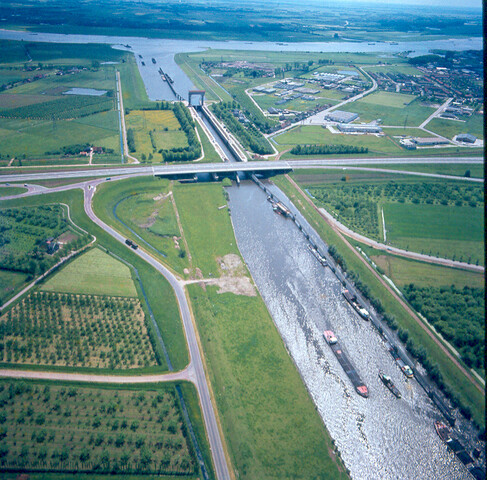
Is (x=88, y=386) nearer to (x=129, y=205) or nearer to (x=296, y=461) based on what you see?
(x=296, y=461)

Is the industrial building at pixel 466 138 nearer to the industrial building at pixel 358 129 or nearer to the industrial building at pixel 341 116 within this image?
the industrial building at pixel 358 129

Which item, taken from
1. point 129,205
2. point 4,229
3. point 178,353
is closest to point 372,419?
point 178,353

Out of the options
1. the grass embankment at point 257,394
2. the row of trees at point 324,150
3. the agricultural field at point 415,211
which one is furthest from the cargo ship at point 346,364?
the row of trees at point 324,150

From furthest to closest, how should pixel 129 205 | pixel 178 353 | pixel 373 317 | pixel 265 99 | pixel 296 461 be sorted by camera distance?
pixel 265 99 < pixel 129 205 < pixel 373 317 < pixel 178 353 < pixel 296 461

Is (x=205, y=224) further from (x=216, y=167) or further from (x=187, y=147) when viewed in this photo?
(x=187, y=147)

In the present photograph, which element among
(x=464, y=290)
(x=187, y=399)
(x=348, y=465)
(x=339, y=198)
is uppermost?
(x=339, y=198)

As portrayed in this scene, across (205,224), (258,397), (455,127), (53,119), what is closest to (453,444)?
(258,397)

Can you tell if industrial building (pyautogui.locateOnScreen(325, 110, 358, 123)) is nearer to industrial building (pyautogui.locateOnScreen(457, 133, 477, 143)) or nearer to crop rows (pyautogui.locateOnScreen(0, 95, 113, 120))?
industrial building (pyautogui.locateOnScreen(457, 133, 477, 143))
